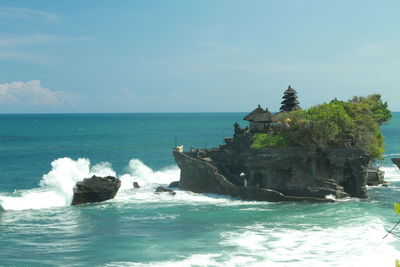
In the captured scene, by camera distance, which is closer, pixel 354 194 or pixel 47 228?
pixel 47 228

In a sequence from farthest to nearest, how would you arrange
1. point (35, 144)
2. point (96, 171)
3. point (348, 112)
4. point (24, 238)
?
point (35, 144), point (96, 171), point (348, 112), point (24, 238)

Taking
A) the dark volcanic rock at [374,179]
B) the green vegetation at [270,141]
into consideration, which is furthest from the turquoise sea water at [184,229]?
the green vegetation at [270,141]

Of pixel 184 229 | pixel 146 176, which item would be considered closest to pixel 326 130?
pixel 184 229

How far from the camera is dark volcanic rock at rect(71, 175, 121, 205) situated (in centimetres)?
4722

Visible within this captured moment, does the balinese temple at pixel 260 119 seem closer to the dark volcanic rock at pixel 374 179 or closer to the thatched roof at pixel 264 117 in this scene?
the thatched roof at pixel 264 117

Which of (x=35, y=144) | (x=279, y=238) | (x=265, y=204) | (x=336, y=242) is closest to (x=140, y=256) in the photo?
(x=279, y=238)

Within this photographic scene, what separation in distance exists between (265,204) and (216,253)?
655 inches

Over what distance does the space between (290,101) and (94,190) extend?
23787mm

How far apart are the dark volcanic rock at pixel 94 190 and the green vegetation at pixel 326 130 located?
15236 mm

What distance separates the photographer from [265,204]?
149 ft

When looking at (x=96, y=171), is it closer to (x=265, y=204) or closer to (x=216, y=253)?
(x=265, y=204)

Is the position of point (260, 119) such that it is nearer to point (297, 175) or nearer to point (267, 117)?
point (267, 117)

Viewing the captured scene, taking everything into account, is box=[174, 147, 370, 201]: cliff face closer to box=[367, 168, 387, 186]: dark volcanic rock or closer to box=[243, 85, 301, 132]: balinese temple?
box=[243, 85, 301, 132]: balinese temple

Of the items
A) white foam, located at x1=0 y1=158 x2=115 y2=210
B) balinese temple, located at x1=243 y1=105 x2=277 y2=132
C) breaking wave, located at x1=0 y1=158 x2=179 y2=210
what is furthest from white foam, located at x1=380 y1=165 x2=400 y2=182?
white foam, located at x1=0 y1=158 x2=115 y2=210
